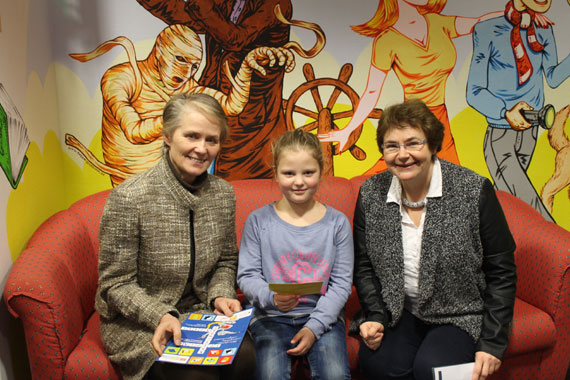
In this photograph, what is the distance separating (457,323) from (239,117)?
5.70 feet

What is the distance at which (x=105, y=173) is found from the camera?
2.65 metres

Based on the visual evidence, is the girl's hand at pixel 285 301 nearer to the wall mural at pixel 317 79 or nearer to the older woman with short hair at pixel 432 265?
the older woman with short hair at pixel 432 265

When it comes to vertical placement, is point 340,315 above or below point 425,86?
below

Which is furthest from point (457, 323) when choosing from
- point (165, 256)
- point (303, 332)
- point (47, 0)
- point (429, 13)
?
point (47, 0)

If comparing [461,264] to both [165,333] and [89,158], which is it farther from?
[89,158]

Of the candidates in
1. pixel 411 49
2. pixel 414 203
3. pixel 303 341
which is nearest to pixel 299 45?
pixel 411 49

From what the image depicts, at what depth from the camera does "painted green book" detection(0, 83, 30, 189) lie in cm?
193

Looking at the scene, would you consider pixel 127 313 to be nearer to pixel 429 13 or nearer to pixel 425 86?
pixel 425 86

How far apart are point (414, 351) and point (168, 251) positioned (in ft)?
3.72

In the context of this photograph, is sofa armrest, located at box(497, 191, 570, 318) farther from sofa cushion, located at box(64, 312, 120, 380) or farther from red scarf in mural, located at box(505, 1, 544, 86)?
sofa cushion, located at box(64, 312, 120, 380)

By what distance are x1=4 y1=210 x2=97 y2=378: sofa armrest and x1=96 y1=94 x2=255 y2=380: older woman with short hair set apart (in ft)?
0.50

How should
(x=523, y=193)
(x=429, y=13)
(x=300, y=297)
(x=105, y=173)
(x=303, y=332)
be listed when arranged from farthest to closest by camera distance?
(x=523, y=193) < (x=429, y=13) < (x=105, y=173) < (x=300, y=297) < (x=303, y=332)

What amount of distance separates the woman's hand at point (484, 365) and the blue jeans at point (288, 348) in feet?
1.67

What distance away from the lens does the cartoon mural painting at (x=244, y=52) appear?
2.58 meters
